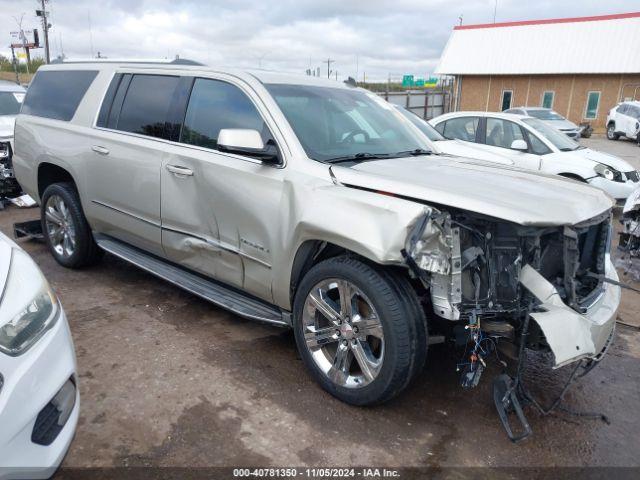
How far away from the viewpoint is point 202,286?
3.84 m

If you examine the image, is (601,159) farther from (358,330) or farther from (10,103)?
(10,103)

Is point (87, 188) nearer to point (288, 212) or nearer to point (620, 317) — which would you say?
point (288, 212)

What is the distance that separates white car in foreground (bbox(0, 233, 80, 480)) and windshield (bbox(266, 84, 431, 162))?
5.71ft

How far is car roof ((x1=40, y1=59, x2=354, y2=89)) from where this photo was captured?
12.2ft

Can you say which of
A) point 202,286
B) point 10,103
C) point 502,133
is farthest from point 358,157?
point 10,103

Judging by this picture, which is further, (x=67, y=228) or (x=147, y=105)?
(x=67, y=228)

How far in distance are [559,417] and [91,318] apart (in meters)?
3.42

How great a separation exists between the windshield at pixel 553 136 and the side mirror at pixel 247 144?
22.7ft

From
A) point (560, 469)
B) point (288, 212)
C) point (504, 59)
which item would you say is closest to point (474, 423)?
point (560, 469)

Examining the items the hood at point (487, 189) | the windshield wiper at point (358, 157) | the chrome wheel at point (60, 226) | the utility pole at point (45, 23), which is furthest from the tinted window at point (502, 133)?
the utility pole at point (45, 23)

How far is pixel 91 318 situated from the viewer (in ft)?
13.6

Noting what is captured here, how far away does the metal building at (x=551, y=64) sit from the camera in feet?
91.0

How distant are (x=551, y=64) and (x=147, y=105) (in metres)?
29.9

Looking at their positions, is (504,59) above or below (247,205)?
above
